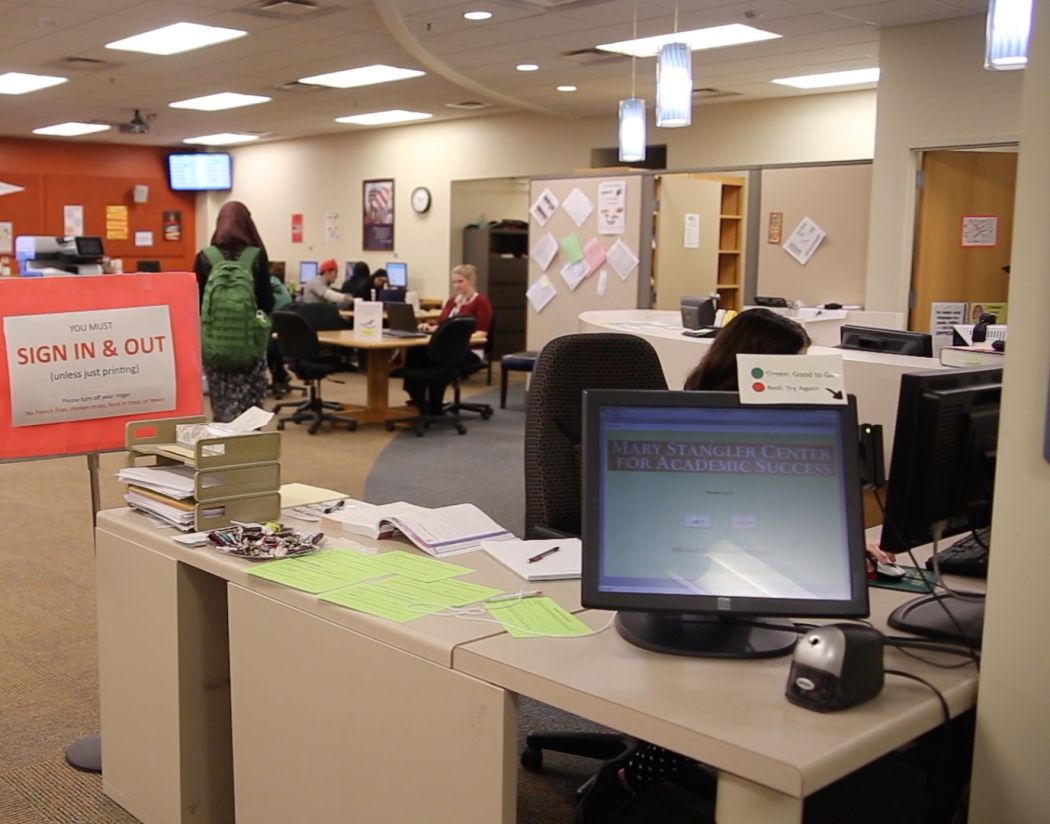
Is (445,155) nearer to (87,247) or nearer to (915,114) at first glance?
(87,247)

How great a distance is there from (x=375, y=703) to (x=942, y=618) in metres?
1.03

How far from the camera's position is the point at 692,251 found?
8.52 metres

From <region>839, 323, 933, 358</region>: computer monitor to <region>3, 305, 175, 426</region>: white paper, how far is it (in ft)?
7.87

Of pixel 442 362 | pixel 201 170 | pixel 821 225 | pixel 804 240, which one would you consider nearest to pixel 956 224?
pixel 821 225

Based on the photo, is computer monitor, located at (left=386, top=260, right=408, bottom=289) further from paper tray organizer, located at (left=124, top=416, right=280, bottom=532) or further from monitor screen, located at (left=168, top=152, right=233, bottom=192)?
paper tray organizer, located at (left=124, top=416, right=280, bottom=532)

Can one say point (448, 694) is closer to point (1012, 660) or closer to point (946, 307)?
point (1012, 660)

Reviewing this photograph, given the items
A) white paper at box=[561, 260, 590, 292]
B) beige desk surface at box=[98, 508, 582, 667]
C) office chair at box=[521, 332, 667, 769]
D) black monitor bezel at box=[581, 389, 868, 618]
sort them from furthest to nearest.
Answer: white paper at box=[561, 260, 590, 292] < office chair at box=[521, 332, 667, 769] < beige desk surface at box=[98, 508, 582, 667] < black monitor bezel at box=[581, 389, 868, 618]

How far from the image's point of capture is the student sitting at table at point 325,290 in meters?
12.5

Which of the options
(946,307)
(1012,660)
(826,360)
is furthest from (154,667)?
(946,307)

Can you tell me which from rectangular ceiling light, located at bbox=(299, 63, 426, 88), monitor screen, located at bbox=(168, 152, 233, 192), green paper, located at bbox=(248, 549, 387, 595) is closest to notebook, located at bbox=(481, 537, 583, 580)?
green paper, located at bbox=(248, 549, 387, 595)

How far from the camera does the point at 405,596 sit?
2074 mm

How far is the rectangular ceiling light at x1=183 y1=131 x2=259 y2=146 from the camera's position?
14.9 m

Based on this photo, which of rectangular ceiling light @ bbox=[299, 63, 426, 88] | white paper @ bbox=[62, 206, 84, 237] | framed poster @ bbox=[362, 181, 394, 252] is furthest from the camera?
white paper @ bbox=[62, 206, 84, 237]

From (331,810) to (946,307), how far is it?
19.7 feet
